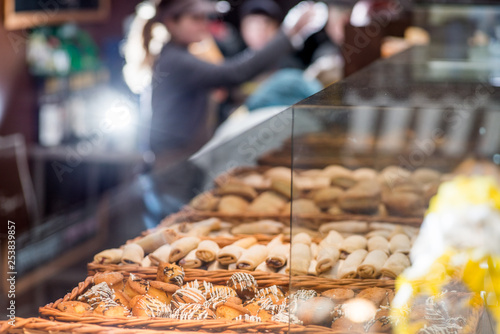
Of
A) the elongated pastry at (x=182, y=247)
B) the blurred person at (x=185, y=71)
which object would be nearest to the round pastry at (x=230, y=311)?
the elongated pastry at (x=182, y=247)

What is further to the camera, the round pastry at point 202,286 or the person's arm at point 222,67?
the person's arm at point 222,67

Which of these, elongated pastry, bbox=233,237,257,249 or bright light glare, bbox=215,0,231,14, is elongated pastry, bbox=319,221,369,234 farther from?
bright light glare, bbox=215,0,231,14

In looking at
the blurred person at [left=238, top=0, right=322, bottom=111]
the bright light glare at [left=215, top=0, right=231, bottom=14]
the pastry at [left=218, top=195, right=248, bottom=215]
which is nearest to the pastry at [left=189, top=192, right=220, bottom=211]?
the pastry at [left=218, top=195, right=248, bottom=215]

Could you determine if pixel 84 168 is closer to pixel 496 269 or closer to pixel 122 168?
pixel 122 168

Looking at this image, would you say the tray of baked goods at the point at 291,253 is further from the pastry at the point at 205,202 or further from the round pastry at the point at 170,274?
the pastry at the point at 205,202

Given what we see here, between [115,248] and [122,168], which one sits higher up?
[122,168]

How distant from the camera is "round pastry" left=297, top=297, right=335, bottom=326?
29.2 inches

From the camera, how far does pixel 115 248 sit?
84cm

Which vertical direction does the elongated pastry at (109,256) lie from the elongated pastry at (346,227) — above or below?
below

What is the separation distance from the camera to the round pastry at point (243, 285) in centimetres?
77

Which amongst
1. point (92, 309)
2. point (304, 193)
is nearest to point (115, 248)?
point (92, 309)

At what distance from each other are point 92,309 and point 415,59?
4.31 ft

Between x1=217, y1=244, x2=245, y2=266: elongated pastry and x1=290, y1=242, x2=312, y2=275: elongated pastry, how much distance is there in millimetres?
95

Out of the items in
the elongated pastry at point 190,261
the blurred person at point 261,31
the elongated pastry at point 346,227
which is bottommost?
the elongated pastry at point 190,261
